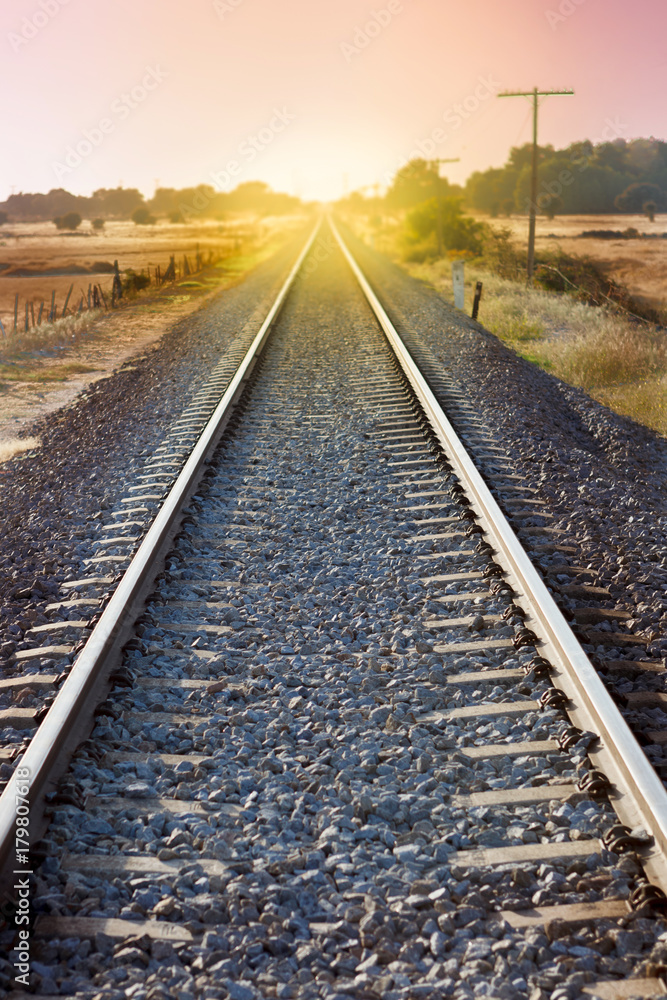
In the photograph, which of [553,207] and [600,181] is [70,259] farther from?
[600,181]

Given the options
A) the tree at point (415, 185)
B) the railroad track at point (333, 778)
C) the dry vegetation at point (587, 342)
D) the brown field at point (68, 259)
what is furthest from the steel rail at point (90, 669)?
the tree at point (415, 185)

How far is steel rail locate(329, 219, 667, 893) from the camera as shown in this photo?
252cm

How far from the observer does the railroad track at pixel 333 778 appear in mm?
2279

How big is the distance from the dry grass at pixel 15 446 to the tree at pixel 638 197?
67905 mm

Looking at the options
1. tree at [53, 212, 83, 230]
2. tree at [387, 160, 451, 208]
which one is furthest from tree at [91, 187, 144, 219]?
tree at [387, 160, 451, 208]

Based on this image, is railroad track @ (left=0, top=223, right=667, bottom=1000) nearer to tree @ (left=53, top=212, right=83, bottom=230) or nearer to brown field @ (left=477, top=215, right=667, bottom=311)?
brown field @ (left=477, top=215, right=667, bottom=311)

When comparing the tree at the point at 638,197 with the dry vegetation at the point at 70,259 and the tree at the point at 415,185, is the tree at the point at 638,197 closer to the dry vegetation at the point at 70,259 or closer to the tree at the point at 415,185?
the tree at the point at 415,185

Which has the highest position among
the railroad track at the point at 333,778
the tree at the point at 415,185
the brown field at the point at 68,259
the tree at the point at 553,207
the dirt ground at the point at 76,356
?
the tree at the point at 415,185

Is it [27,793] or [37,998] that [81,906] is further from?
[27,793]

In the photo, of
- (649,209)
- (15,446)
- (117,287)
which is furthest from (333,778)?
(649,209)

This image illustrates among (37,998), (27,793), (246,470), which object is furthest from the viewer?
(246,470)

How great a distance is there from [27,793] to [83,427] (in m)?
6.12

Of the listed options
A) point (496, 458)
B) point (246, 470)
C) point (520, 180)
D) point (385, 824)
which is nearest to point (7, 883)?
point (385, 824)

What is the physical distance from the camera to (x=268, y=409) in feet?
26.3
